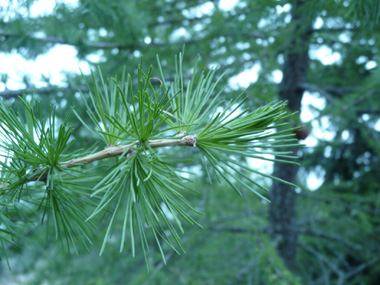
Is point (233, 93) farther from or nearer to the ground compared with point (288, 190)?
farther from the ground

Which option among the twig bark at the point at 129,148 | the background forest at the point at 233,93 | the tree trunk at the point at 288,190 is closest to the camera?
the twig bark at the point at 129,148

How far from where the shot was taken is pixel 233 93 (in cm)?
154

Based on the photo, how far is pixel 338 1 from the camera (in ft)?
3.57

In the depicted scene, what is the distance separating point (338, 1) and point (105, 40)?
1555mm

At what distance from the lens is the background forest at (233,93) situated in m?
1.42

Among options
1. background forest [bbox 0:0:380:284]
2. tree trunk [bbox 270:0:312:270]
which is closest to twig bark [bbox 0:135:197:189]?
background forest [bbox 0:0:380:284]

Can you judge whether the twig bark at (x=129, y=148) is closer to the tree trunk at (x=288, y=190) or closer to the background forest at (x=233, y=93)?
the background forest at (x=233, y=93)

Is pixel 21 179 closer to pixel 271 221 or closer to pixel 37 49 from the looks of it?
pixel 37 49

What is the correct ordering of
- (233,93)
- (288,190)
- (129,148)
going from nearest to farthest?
1. (129,148)
2. (233,93)
3. (288,190)

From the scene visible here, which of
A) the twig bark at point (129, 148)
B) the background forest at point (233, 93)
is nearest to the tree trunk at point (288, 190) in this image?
the background forest at point (233, 93)

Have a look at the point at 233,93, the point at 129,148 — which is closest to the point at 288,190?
the point at 233,93

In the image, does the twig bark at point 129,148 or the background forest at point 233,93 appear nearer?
the twig bark at point 129,148

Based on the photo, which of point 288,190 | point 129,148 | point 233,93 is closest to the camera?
point 129,148

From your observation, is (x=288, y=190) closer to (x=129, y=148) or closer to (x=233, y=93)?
(x=233, y=93)
